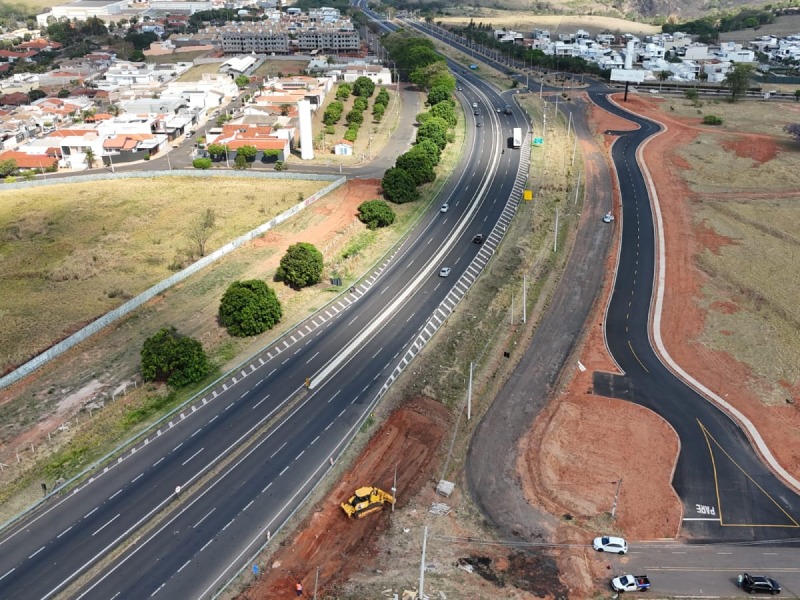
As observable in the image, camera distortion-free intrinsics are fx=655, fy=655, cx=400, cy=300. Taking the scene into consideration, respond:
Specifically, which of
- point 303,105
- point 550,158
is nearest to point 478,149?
point 550,158

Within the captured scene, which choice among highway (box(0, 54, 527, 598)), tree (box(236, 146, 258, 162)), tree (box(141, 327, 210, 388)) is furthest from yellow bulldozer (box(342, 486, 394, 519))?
tree (box(236, 146, 258, 162))

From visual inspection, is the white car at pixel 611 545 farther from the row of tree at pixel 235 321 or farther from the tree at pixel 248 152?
the tree at pixel 248 152

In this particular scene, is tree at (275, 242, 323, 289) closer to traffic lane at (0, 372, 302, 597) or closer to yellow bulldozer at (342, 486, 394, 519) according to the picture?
traffic lane at (0, 372, 302, 597)

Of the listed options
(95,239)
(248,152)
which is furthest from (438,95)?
(95,239)

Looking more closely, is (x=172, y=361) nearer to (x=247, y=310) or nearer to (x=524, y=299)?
(x=247, y=310)

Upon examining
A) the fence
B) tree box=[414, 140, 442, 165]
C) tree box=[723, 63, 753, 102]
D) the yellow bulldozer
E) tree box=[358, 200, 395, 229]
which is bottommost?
the yellow bulldozer

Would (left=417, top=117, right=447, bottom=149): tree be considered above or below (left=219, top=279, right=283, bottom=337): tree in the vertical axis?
above
